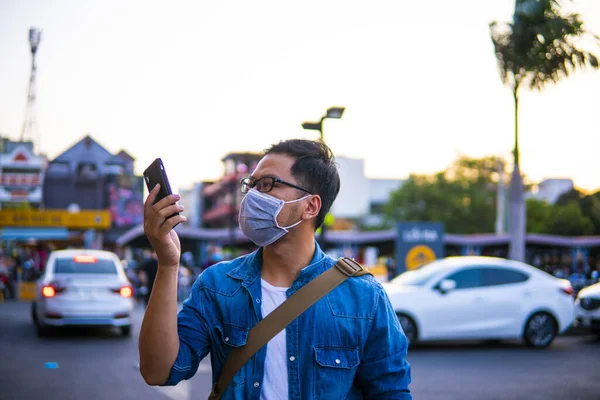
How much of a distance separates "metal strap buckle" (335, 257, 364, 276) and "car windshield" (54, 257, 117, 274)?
11926 mm

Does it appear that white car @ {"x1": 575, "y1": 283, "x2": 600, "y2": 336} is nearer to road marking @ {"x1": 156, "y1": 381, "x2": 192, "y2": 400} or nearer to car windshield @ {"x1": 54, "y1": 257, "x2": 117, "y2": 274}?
road marking @ {"x1": 156, "y1": 381, "x2": 192, "y2": 400}

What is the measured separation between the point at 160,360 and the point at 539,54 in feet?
62.0

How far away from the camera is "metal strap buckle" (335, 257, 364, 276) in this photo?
2.51m

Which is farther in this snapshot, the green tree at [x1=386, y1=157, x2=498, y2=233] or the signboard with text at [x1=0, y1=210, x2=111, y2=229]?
the green tree at [x1=386, y1=157, x2=498, y2=233]

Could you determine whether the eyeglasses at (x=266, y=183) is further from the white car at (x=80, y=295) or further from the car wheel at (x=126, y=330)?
the car wheel at (x=126, y=330)

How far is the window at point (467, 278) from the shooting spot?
12.1 metres

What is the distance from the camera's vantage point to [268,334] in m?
2.38

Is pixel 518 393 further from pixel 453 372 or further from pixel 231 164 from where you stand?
pixel 231 164

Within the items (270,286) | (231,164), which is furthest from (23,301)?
(231,164)

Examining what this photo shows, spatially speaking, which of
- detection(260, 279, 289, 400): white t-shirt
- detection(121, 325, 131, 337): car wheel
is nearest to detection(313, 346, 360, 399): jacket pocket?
detection(260, 279, 289, 400): white t-shirt

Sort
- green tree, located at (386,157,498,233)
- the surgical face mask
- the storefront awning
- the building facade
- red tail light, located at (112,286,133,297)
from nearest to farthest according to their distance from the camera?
1. the surgical face mask
2. red tail light, located at (112,286,133,297)
3. the storefront awning
4. the building facade
5. green tree, located at (386,157,498,233)

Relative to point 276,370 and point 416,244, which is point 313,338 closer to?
point 276,370

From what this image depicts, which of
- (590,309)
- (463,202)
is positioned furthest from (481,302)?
(463,202)

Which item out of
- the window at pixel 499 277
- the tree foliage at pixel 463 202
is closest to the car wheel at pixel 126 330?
the window at pixel 499 277
